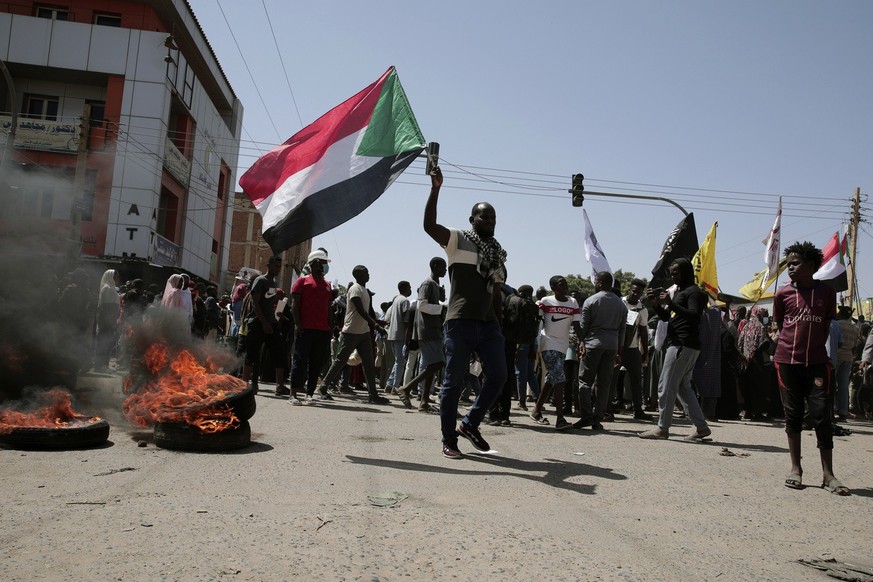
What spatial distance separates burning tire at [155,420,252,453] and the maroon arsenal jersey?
4352mm

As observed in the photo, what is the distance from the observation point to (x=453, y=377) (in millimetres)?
5746

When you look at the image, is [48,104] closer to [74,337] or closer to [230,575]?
[74,337]

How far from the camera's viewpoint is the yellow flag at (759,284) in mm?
14500

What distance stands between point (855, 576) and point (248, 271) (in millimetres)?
17106

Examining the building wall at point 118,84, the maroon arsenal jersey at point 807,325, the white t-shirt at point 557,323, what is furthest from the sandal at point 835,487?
the building wall at point 118,84

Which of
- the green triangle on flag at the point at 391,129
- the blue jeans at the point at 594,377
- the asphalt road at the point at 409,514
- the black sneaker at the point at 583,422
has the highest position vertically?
the green triangle on flag at the point at 391,129

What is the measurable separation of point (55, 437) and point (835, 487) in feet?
18.6

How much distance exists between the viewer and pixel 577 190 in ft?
76.6

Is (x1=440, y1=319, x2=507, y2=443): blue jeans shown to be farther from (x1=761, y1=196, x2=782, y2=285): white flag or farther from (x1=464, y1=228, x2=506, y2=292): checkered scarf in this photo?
(x1=761, y1=196, x2=782, y2=285): white flag

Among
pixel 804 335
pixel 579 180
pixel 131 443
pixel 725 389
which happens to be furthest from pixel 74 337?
pixel 579 180

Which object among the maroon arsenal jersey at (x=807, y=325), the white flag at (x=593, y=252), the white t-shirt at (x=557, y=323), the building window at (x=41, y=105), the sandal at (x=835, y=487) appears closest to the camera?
the sandal at (x=835, y=487)

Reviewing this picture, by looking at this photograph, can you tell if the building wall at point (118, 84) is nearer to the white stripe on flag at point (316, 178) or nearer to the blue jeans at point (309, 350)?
the blue jeans at point (309, 350)

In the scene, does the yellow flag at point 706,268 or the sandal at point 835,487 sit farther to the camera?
the yellow flag at point 706,268

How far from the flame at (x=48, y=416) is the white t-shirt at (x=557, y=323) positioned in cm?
535
